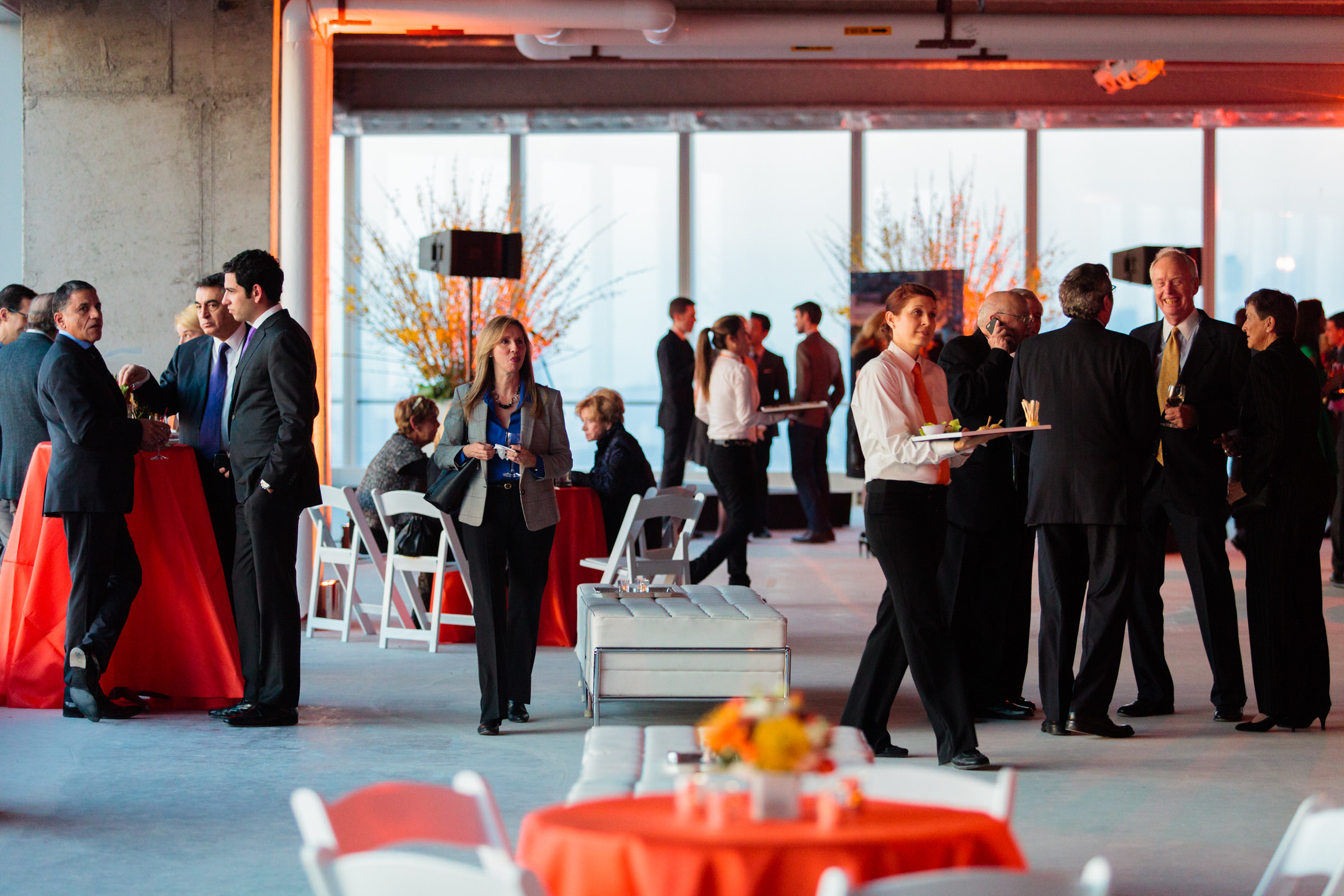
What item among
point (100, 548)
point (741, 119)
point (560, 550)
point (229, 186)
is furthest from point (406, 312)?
point (100, 548)

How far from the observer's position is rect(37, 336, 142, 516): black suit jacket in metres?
5.19

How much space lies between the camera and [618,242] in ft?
49.4

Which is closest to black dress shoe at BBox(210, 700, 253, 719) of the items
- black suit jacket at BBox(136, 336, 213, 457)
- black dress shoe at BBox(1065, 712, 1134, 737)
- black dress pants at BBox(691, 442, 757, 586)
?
black suit jacket at BBox(136, 336, 213, 457)

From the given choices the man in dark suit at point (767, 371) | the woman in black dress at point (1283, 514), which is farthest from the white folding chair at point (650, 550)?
the man in dark suit at point (767, 371)

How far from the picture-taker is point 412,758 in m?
4.73

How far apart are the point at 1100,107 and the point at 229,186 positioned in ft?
32.4

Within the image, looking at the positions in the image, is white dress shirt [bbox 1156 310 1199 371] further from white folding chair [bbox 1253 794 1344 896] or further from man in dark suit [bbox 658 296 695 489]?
man in dark suit [bbox 658 296 695 489]

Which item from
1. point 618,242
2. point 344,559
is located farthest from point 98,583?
point 618,242

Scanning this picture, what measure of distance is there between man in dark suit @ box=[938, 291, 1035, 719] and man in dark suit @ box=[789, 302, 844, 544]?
19.5 ft

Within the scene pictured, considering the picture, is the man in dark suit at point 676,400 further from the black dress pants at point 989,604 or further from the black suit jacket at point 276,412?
the black suit jacket at point 276,412

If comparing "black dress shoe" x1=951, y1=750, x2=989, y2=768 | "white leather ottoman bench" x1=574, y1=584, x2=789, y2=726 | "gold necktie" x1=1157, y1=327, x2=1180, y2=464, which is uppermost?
"gold necktie" x1=1157, y1=327, x2=1180, y2=464

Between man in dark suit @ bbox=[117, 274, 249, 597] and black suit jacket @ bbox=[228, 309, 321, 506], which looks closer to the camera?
black suit jacket @ bbox=[228, 309, 321, 506]

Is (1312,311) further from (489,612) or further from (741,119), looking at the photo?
(741,119)

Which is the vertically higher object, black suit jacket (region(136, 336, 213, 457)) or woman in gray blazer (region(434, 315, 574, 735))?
black suit jacket (region(136, 336, 213, 457))
